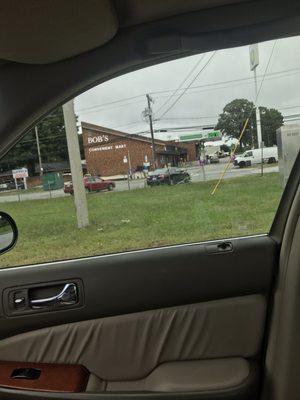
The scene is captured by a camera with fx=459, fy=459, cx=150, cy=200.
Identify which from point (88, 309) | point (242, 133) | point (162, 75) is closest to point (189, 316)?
point (88, 309)

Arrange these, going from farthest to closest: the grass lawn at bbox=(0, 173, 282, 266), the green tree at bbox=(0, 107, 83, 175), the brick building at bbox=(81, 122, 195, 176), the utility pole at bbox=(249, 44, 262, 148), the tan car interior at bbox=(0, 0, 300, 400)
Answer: the grass lawn at bbox=(0, 173, 282, 266) → the brick building at bbox=(81, 122, 195, 176) → the utility pole at bbox=(249, 44, 262, 148) → the green tree at bbox=(0, 107, 83, 175) → the tan car interior at bbox=(0, 0, 300, 400)

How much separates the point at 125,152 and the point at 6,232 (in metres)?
0.73

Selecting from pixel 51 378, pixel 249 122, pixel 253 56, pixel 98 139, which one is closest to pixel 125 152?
pixel 98 139

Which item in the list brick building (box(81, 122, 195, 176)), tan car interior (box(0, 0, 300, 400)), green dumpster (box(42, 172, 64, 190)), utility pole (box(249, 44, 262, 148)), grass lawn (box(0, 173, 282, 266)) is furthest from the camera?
grass lawn (box(0, 173, 282, 266))

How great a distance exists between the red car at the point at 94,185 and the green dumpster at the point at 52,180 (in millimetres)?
54

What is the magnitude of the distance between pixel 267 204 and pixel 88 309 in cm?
110

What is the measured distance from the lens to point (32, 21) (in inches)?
60.4

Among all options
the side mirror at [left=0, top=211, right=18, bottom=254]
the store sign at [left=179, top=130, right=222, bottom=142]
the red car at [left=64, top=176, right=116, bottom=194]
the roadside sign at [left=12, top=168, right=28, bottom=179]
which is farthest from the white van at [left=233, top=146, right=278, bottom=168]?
the side mirror at [left=0, top=211, right=18, bottom=254]

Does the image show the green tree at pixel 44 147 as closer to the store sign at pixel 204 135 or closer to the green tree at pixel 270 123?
the store sign at pixel 204 135

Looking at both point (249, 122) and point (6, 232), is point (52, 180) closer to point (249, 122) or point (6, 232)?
point (6, 232)

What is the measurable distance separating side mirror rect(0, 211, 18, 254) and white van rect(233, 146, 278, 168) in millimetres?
1165

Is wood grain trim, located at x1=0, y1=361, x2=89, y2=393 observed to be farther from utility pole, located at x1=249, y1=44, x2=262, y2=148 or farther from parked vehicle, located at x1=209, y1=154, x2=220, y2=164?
utility pole, located at x1=249, y1=44, x2=262, y2=148

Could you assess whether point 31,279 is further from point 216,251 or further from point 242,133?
point 242,133

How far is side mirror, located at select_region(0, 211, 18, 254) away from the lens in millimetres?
1961
